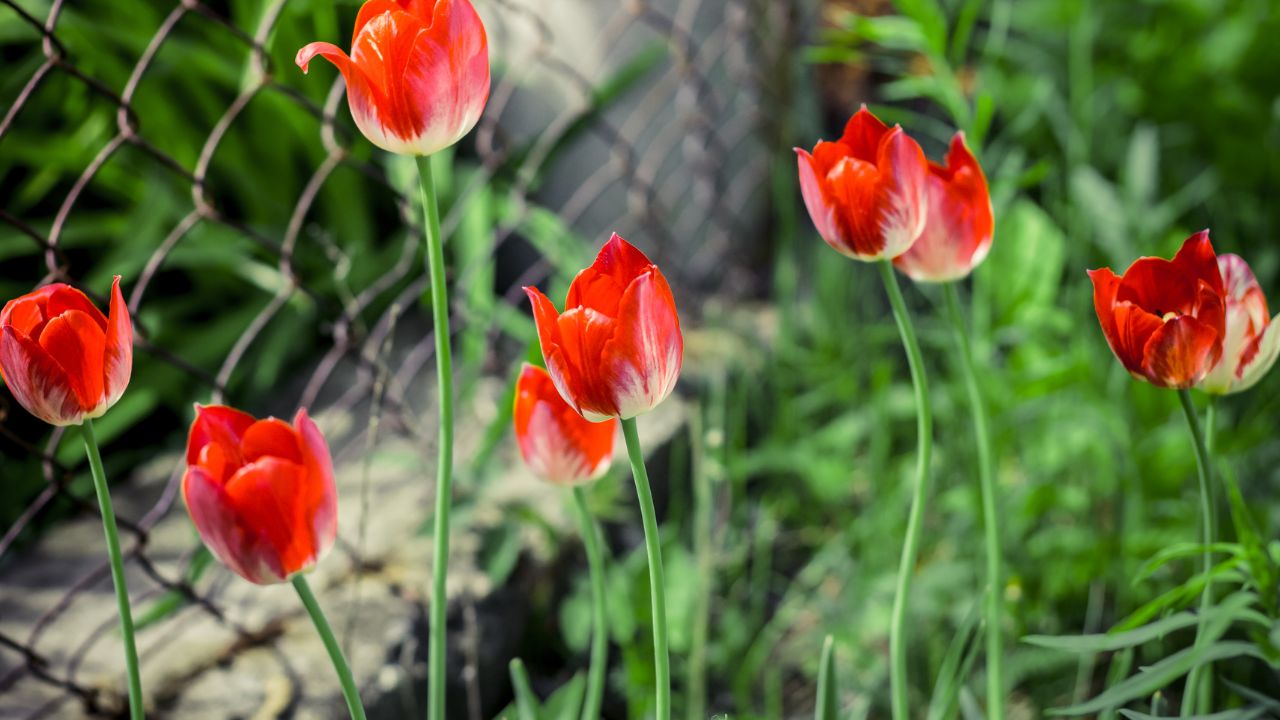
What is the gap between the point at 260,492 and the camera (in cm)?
48

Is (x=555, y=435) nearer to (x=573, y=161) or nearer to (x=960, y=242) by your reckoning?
(x=960, y=242)

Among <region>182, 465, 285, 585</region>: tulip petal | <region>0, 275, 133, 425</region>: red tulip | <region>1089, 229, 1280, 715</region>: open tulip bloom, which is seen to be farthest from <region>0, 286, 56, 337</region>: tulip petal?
<region>1089, 229, 1280, 715</region>: open tulip bloom

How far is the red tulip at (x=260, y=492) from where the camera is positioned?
48cm

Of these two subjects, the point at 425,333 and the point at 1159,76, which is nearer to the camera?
the point at 425,333

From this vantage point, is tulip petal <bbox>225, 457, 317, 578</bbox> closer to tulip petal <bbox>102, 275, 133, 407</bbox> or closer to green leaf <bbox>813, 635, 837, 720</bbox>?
tulip petal <bbox>102, 275, 133, 407</bbox>

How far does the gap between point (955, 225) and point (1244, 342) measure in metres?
0.15

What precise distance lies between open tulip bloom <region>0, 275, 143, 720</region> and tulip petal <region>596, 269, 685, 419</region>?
224 millimetres

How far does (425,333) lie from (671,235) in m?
0.42

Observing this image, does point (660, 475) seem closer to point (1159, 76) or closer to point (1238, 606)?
point (1238, 606)

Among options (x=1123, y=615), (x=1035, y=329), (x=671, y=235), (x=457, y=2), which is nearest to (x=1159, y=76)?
(x=1035, y=329)

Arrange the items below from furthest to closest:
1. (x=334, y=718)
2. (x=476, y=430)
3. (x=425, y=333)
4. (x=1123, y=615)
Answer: (x=425, y=333) → (x=476, y=430) → (x=1123, y=615) → (x=334, y=718)

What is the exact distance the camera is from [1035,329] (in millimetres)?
1386

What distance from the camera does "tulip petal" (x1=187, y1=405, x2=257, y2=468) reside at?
0.50 meters

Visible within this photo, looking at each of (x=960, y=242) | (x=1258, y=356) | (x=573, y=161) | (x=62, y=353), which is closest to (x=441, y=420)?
(x=62, y=353)
